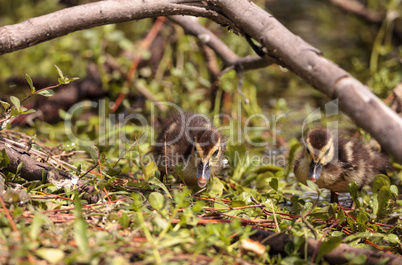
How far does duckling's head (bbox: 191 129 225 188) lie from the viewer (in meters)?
2.66

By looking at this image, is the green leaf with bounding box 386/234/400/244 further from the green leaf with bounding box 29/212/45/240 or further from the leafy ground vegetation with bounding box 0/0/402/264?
the green leaf with bounding box 29/212/45/240

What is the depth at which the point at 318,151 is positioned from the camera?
2861mm

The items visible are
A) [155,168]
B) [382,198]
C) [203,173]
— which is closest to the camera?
[382,198]

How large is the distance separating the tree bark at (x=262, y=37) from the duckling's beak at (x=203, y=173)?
793 millimetres

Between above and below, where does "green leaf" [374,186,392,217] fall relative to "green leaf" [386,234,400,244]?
above

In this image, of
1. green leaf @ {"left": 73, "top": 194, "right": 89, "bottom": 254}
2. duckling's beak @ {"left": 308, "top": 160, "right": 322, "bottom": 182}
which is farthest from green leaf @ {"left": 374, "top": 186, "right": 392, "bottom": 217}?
green leaf @ {"left": 73, "top": 194, "right": 89, "bottom": 254}

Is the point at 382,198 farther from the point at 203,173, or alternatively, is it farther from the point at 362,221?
the point at 203,173

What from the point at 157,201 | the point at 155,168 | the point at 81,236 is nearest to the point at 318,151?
the point at 155,168

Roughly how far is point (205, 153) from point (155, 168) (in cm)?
55

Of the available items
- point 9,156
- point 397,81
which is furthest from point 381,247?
point 397,81

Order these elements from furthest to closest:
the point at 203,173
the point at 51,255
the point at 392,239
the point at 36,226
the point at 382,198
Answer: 1. the point at 203,173
2. the point at 382,198
3. the point at 392,239
4. the point at 36,226
5. the point at 51,255

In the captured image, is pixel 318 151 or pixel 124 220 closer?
pixel 124 220

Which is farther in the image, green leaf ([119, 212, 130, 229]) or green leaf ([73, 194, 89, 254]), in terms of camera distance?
green leaf ([119, 212, 130, 229])

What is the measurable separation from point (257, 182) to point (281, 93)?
99.4 inches
